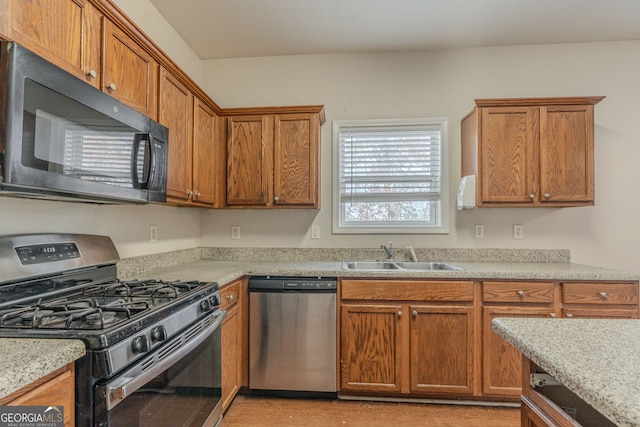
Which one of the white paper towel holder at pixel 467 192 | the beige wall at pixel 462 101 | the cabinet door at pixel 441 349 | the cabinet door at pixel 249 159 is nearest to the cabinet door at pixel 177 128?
the cabinet door at pixel 249 159

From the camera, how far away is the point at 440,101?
2.79 meters

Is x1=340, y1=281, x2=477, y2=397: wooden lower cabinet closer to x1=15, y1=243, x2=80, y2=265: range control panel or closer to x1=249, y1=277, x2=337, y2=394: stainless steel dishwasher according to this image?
x1=249, y1=277, x2=337, y2=394: stainless steel dishwasher

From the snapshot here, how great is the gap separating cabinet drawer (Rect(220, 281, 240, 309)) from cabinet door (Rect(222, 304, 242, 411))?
0.05 meters

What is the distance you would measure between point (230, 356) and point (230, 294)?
399mm

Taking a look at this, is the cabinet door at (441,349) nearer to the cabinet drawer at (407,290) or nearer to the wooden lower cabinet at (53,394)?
the cabinet drawer at (407,290)

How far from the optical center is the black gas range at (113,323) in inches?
36.5

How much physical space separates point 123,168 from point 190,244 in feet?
4.83

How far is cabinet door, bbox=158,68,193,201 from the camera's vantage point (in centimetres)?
185

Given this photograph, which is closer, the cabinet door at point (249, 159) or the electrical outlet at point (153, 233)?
the electrical outlet at point (153, 233)

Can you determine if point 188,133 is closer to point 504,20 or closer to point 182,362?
point 182,362

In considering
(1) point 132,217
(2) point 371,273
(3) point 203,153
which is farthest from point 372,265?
(1) point 132,217

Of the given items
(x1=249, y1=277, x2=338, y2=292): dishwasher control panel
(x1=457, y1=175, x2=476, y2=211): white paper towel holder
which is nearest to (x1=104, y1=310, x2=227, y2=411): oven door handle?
(x1=249, y1=277, x2=338, y2=292): dishwasher control panel

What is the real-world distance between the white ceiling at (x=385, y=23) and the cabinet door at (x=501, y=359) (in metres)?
2.11

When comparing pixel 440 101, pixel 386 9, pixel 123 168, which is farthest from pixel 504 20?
pixel 123 168
